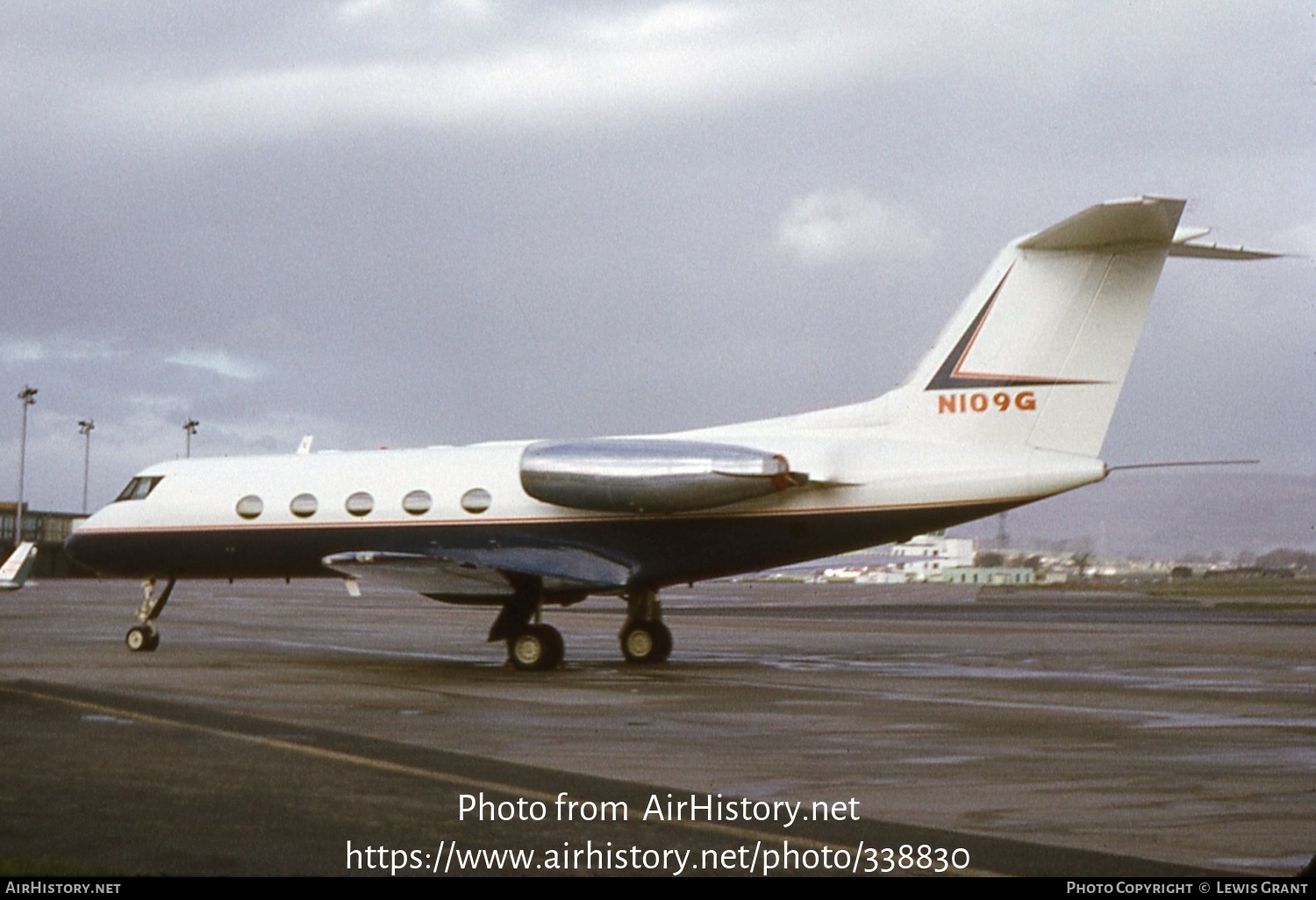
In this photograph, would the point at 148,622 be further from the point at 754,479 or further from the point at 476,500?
the point at 754,479

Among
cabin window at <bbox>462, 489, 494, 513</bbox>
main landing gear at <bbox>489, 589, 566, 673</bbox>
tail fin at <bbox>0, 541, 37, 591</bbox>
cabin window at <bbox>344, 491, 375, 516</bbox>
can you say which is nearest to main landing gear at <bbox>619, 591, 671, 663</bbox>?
main landing gear at <bbox>489, 589, 566, 673</bbox>

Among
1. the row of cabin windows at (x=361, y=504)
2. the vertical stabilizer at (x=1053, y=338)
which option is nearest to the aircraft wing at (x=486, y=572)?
the row of cabin windows at (x=361, y=504)

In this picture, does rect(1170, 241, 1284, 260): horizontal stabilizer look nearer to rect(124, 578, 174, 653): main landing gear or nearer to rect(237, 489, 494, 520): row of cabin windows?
rect(237, 489, 494, 520): row of cabin windows

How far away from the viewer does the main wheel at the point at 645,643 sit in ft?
78.9

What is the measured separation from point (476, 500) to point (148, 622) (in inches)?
274

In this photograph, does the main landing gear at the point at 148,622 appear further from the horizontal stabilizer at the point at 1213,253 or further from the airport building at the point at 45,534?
the airport building at the point at 45,534

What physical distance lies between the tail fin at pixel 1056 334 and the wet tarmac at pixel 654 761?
3617mm

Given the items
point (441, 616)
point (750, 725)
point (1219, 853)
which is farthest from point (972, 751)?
point (441, 616)

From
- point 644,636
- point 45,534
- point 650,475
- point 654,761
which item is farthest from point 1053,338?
point 45,534

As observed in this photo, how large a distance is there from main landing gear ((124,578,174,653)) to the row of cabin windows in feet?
6.95

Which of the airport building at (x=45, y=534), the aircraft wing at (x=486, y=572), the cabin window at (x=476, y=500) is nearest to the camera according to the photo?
the aircraft wing at (x=486, y=572)

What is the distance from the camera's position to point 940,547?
14850cm

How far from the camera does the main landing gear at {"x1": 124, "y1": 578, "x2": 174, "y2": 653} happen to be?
25702 mm

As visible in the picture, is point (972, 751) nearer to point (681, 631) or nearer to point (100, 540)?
point (100, 540)
